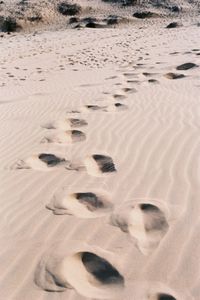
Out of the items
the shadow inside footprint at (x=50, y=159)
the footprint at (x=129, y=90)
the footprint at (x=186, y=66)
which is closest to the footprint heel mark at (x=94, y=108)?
the footprint at (x=129, y=90)

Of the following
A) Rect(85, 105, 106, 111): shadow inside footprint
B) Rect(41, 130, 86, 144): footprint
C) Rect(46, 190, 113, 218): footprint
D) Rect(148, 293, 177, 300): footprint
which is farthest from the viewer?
Rect(85, 105, 106, 111): shadow inside footprint

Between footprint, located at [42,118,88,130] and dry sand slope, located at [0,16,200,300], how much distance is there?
0.01 m

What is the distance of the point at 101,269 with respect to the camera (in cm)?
268

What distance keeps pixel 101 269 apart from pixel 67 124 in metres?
3.24

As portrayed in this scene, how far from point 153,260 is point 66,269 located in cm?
51

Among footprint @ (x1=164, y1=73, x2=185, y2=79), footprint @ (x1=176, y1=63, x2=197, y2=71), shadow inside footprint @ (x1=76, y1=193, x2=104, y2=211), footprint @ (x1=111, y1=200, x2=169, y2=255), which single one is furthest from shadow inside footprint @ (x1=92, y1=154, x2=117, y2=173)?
footprint @ (x1=176, y1=63, x2=197, y2=71)

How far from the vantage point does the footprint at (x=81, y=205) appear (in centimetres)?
333

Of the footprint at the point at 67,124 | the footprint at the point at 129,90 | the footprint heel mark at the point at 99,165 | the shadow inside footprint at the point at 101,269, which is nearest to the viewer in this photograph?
the shadow inside footprint at the point at 101,269

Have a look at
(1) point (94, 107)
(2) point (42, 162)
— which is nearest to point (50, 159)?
(2) point (42, 162)

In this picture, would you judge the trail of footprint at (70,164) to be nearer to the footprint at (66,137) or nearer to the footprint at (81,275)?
the footprint at (66,137)

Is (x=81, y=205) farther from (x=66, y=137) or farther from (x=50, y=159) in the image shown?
(x=66, y=137)

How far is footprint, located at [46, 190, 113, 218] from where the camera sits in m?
3.33

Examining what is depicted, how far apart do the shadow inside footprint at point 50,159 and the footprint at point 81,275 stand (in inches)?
64.4

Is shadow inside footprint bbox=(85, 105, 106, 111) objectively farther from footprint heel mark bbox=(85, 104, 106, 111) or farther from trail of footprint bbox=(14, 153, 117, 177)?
trail of footprint bbox=(14, 153, 117, 177)
